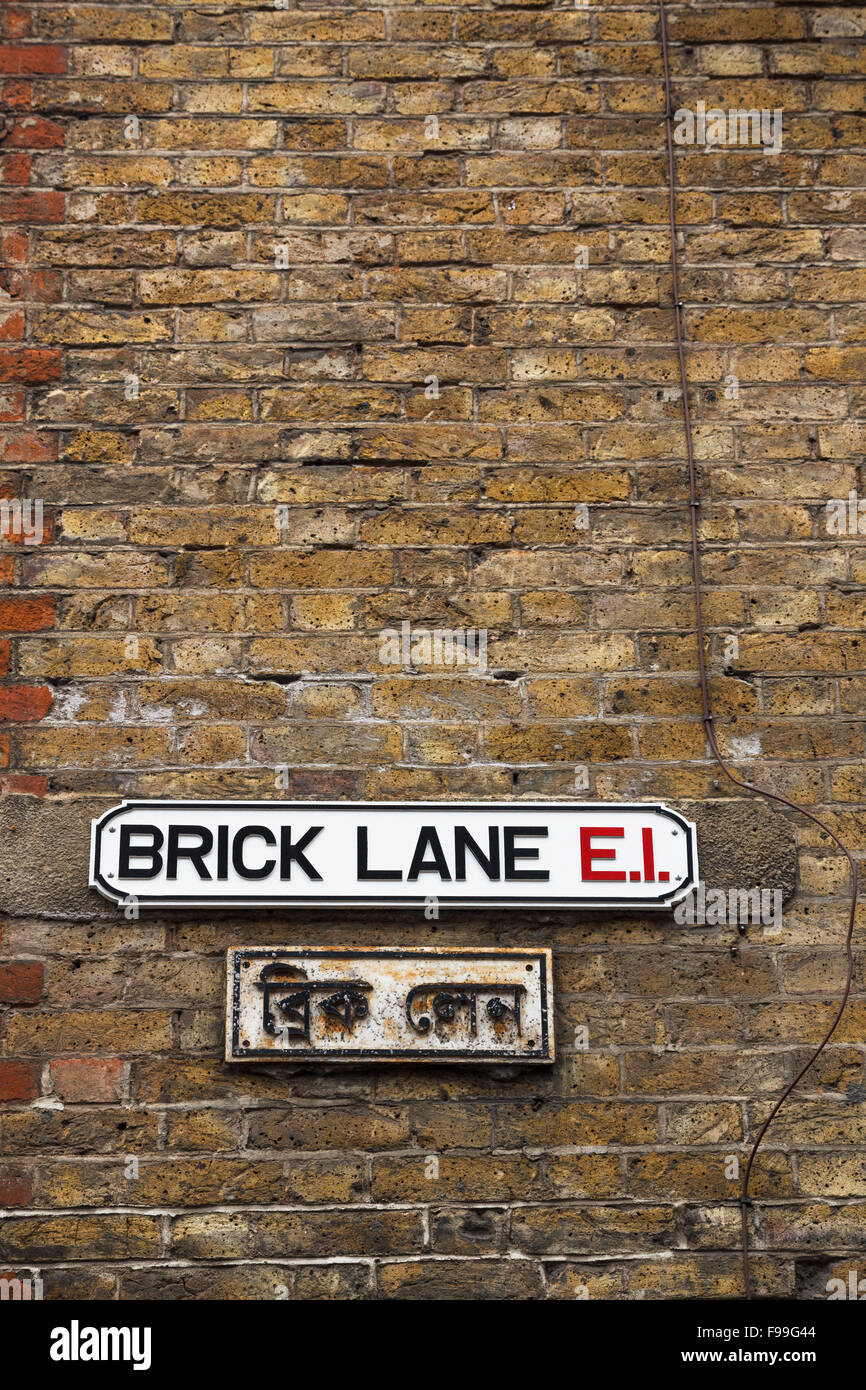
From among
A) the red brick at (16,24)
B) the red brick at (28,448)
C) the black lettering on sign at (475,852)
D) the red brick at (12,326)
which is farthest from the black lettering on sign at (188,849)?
the red brick at (16,24)

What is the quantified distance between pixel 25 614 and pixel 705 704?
1.62 metres

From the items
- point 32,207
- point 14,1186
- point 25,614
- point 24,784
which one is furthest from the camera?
point 32,207

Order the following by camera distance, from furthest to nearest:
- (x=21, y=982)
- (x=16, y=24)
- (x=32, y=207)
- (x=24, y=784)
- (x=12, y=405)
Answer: (x=16, y=24) → (x=32, y=207) → (x=12, y=405) → (x=24, y=784) → (x=21, y=982)

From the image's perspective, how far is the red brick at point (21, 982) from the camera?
2967 mm

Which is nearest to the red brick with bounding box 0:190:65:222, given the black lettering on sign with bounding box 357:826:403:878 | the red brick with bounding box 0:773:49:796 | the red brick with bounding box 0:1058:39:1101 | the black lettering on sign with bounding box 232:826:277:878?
the red brick with bounding box 0:773:49:796

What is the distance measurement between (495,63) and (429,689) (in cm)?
168

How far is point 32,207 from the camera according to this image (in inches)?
135

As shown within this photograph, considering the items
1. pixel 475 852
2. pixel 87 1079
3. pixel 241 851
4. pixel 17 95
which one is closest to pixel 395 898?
pixel 475 852

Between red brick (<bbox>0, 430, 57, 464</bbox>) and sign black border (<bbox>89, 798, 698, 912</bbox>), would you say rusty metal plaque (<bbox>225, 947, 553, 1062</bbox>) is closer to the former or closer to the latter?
sign black border (<bbox>89, 798, 698, 912</bbox>)

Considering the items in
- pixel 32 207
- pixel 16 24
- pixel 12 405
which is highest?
pixel 16 24

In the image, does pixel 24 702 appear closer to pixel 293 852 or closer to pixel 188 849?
pixel 188 849

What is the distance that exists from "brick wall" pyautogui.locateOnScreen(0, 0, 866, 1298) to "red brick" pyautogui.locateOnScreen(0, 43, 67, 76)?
15 mm

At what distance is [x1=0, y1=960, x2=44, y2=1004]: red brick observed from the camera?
2967mm
